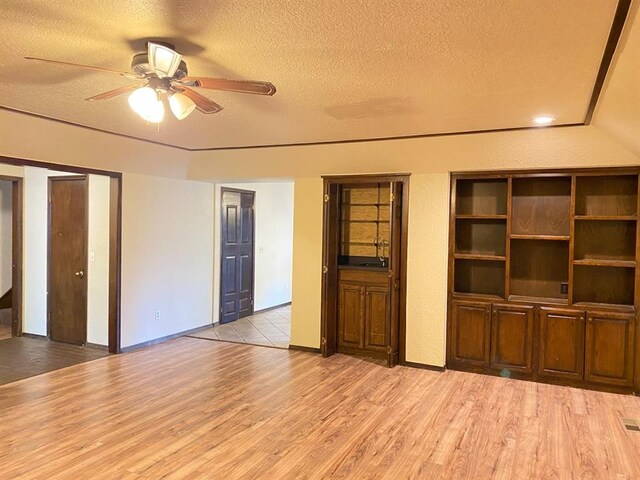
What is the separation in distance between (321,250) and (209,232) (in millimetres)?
2072

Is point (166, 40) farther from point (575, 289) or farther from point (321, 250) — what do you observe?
point (575, 289)

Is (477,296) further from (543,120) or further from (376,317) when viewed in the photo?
(543,120)

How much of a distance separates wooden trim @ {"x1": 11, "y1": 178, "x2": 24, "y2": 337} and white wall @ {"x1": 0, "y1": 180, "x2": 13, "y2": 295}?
0.67m

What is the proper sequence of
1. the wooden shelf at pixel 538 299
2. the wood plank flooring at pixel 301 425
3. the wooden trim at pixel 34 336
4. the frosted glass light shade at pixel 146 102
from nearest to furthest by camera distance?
the frosted glass light shade at pixel 146 102
the wood plank flooring at pixel 301 425
the wooden shelf at pixel 538 299
the wooden trim at pixel 34 336

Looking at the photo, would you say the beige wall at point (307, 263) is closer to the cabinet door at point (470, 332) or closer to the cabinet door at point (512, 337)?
the cabinet door at point (470, 332)

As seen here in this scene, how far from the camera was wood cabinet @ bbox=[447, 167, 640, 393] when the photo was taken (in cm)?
468

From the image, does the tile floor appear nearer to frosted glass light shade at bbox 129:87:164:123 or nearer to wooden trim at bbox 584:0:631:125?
frosted glass light shade at bbox 129:87:164:123

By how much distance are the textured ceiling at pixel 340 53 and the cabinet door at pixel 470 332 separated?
6.49ft

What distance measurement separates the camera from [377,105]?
A: 3758mm

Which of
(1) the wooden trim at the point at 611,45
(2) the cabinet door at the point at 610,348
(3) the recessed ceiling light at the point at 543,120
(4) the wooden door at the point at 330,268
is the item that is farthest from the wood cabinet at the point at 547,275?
(1) the wooden trim at the point at 611,45

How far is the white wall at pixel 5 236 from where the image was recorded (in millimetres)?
7027

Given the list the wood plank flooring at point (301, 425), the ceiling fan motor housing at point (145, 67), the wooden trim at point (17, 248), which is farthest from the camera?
the wooden trim at point (17, 248)

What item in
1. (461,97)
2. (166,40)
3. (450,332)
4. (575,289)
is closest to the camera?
(166,40)

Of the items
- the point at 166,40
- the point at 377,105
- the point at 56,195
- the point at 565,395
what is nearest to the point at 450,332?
the point at 565,395
